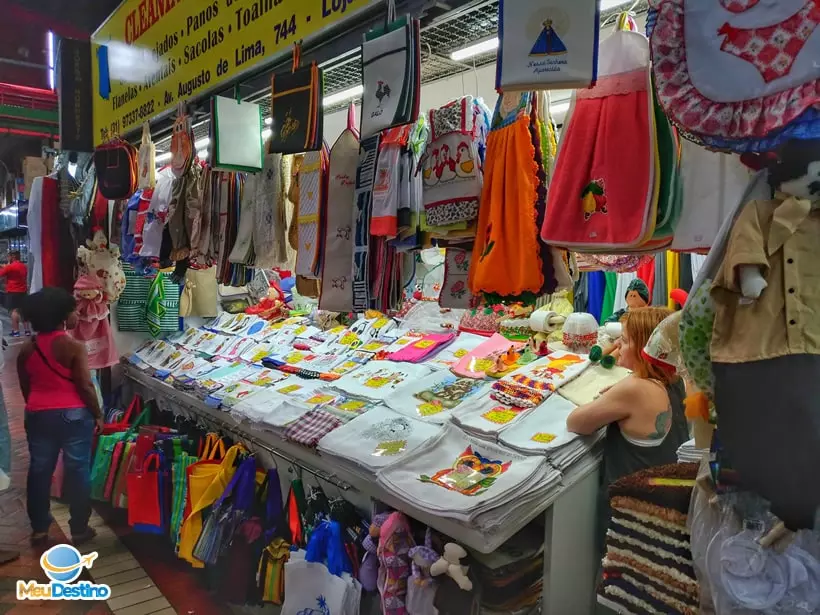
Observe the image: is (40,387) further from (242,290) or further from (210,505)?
(242,290)

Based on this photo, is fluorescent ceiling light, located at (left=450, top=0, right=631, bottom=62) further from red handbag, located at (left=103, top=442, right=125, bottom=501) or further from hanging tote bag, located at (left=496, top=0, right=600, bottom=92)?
red handbag, located at (left=103, top=442, right=125, bottom=501)

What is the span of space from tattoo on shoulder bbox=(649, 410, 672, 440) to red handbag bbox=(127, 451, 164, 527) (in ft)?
10.3

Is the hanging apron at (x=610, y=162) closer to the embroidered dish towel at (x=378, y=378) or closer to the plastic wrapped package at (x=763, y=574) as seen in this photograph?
the plastic wrapped package at (x=763, y=574)

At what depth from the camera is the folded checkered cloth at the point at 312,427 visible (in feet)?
9.38

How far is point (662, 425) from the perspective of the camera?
2303mm

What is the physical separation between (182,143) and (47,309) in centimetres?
121

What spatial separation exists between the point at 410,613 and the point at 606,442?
41.7 inches

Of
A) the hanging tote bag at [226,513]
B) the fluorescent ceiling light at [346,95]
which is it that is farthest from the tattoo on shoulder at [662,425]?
the hanging tote bag at [226,513]

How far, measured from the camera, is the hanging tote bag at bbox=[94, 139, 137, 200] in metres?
3.86

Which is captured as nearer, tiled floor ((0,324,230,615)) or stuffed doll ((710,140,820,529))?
stuffed doll ((710,140,820,529))

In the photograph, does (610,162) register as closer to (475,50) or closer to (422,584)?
(475,50)

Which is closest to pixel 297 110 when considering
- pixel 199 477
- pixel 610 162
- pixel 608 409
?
pixel 610 162

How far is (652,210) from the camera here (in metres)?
1.41

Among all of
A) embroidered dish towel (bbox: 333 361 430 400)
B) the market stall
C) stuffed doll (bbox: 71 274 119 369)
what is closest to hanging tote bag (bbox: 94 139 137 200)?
the market stall
